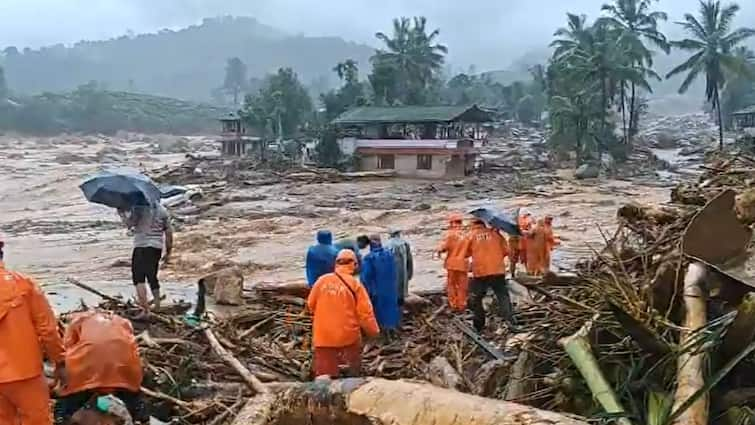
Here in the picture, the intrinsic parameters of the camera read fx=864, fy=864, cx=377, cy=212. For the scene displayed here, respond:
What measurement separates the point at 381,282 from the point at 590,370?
394cm

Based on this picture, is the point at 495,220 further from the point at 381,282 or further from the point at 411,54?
the point at 411,54

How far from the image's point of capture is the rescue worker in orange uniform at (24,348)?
15.1ft

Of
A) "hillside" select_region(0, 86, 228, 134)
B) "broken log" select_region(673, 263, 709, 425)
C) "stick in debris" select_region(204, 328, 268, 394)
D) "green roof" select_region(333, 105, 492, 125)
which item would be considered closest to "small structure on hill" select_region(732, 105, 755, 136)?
"green roof" select_region(333, 105, 492, 125)

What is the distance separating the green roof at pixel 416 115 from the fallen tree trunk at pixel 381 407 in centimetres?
3818

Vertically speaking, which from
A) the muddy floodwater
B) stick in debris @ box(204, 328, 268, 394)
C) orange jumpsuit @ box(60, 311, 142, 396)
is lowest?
the muddy floodwater

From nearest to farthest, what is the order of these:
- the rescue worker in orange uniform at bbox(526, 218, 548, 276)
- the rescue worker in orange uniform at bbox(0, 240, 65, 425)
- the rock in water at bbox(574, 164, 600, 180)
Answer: the rescue worker in orange uniform at bbox(0, 240, 65, 425) → the rescue worker in orange uniform at bbox(526, 218, 548, 276) → the rock in water at bbox(574, 164, 600, 180)

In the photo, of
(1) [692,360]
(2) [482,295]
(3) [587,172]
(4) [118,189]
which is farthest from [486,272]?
(3) [587,172]

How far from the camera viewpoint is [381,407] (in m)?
4.53

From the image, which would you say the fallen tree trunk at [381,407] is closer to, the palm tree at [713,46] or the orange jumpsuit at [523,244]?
the orange jumpsuit at [523,244]

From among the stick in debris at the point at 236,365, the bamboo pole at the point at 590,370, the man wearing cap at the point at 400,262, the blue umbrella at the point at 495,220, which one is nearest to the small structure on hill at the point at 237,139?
the man wearing cap at the point at 400,262

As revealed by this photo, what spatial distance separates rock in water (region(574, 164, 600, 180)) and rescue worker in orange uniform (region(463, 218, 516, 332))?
112 ft

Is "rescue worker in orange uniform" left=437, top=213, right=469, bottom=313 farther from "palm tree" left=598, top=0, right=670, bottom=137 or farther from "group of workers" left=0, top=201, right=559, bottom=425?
"palm tree" left=598, top=0, right=670, bottom=137

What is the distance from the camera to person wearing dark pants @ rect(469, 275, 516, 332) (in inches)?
347

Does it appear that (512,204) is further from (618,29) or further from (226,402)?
(226,402)
